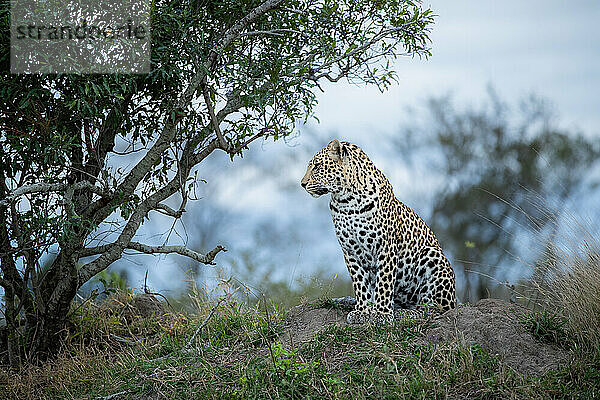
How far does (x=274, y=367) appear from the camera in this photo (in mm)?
5625

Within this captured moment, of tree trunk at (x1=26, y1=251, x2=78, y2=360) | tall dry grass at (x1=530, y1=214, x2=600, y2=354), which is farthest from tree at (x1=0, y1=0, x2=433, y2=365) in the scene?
tall dry grass at (x1=530, y1=214, x2=600, y2=354)

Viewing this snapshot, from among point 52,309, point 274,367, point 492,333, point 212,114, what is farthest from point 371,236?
point 52,309

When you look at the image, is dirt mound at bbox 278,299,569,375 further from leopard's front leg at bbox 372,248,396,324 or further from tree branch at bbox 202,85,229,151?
tree branch at bbox 202,85,229,151

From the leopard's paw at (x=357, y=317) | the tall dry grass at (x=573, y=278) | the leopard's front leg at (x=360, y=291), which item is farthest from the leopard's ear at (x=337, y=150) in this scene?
the tall dry grass at (x=573, y=278)

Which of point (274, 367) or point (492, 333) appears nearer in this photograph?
point (274, 367)

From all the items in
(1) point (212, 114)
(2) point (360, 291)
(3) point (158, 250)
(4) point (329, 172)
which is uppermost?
(1) point (212, 114)

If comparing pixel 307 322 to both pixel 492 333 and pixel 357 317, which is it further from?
pixel 492 333

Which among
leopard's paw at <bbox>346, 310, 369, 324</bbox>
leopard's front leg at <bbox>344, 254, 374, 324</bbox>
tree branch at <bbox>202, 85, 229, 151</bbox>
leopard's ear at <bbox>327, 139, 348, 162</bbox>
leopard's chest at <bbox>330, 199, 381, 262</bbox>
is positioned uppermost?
tree branch at <bbox>202, 85, 229, 151</bbox>

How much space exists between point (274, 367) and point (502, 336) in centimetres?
208

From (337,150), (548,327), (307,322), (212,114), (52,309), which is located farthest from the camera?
(52,309)

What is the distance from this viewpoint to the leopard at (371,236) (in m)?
6.63

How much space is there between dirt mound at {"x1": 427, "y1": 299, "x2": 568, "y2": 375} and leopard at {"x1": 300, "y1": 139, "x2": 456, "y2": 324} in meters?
0.45

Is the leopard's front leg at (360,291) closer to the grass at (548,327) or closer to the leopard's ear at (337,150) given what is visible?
the leopard's ear at (337,150)

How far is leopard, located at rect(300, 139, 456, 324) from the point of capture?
6633mm
